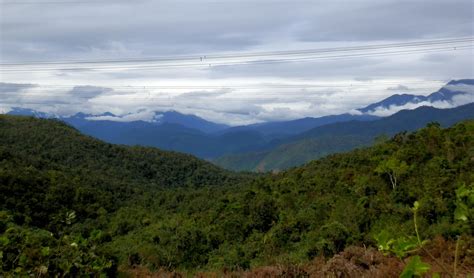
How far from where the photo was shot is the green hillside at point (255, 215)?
7.46 m

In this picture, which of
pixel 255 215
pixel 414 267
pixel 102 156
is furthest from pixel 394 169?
pixel 102 156

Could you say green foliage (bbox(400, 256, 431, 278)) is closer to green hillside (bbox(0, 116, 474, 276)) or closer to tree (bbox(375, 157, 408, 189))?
green hillside (bbox(0, 116, 474, 276))

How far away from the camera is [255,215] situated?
40156 mm

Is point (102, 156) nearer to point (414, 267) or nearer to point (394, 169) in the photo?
point (394, 169)

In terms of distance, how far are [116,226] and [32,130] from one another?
9374 cm

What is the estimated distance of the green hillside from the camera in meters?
7.46

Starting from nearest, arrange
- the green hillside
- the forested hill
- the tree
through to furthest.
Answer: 1. the green hillside
2. the tree
3. the forested hill

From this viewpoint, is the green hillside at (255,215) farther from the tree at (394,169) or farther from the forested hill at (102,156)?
the forested hill at (102,156)

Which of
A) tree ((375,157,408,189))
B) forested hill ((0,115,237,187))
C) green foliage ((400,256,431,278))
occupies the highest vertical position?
green foliage ((400,256,431,278))

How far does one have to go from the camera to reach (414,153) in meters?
37.3

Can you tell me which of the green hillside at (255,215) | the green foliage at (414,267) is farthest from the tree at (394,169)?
the green foliage at (414,267)

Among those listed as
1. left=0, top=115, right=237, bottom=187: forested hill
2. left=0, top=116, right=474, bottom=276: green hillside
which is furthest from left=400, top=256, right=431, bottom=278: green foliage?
left=0, top=115, right=237, bottom=187: forested hill

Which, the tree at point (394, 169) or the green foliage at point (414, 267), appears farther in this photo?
the tree at point (394, 169)

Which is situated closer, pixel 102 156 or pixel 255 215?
pixel 255 215
